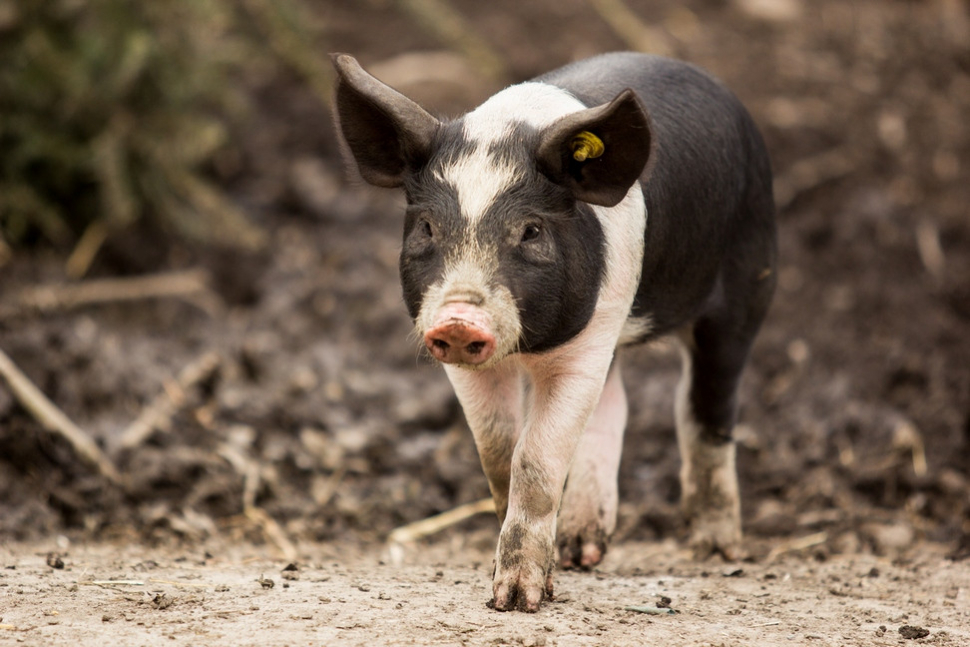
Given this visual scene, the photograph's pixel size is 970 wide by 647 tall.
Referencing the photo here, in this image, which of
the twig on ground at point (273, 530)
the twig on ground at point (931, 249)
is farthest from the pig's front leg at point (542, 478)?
the twig on ground at point (931, 249)

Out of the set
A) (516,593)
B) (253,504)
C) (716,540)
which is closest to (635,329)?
(516,593)

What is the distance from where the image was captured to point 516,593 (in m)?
4.08

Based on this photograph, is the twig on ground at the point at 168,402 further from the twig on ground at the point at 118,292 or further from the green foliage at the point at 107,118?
the green foliage at the point at 107,118

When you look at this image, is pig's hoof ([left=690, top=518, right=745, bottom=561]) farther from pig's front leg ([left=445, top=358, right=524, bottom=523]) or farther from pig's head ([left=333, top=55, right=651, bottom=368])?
pig's head ([left=333, top=55, right=651, bottom=368])

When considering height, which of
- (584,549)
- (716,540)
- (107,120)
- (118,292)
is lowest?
(584,549)

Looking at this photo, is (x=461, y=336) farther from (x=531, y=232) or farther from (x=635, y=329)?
(x=635, y=329)

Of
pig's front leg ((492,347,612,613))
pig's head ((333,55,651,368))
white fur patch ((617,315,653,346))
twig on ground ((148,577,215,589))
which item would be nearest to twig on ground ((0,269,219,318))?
twig on ground ((148,577,215,589))

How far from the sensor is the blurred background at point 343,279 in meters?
6.16

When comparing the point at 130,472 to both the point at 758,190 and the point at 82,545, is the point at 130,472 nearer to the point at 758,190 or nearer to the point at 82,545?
the point at 82,545

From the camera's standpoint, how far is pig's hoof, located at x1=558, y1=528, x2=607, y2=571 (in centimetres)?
500

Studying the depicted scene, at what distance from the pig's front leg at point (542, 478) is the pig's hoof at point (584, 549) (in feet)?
2.58

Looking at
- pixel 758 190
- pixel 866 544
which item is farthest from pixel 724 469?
pixel 758 190

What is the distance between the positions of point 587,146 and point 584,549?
69.5 inches

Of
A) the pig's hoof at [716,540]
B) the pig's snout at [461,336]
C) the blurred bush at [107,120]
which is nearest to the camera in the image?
the pig's snout at [461,336]
